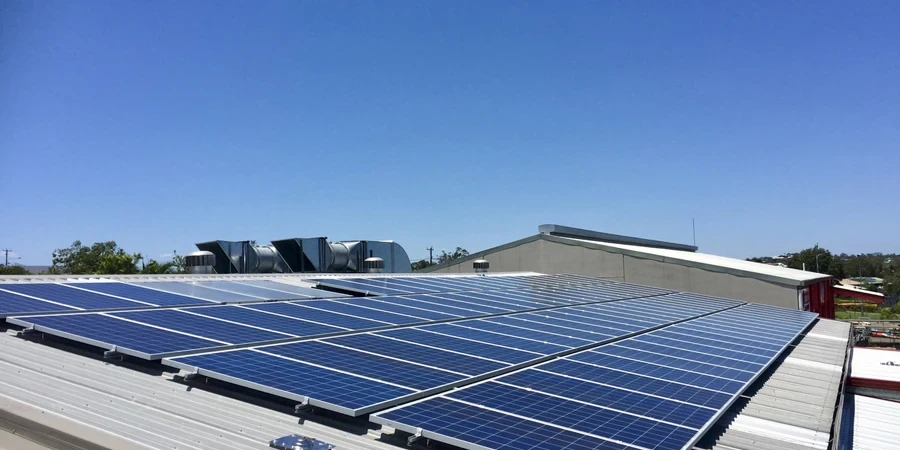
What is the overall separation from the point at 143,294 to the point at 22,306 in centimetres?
369

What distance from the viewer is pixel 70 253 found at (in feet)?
→ 310

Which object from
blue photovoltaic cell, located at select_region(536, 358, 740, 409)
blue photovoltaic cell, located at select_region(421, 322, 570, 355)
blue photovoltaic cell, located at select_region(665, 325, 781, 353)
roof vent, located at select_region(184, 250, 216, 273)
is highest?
roof vent, located at select_region(184, 250, 216, 273)

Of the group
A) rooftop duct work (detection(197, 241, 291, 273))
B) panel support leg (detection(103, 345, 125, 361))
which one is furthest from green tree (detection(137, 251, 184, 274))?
panel support leg (detection(103, 345, 125, 361))

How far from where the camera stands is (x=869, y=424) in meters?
16.8

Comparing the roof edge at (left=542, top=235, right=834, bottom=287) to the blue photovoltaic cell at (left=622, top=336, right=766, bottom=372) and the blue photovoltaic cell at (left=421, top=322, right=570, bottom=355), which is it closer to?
the blue photovoltaic cell at (left=622, top=336, right=766, bottom=372)

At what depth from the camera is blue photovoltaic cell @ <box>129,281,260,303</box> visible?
18.3 metres

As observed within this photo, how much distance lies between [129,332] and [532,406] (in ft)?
28.7

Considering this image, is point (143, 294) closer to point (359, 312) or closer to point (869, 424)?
point (359, 312)

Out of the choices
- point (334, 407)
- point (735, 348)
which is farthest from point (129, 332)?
point (735, 348)

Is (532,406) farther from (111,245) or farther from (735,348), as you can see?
(111,245)

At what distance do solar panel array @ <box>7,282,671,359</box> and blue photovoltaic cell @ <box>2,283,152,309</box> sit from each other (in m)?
1.24

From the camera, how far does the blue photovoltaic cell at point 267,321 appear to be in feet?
45.6

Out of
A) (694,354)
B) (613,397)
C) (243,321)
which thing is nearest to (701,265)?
(694,354)

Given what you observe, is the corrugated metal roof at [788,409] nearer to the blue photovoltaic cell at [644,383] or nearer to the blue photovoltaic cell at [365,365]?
the blue photovoltaic cell at [644,383]
